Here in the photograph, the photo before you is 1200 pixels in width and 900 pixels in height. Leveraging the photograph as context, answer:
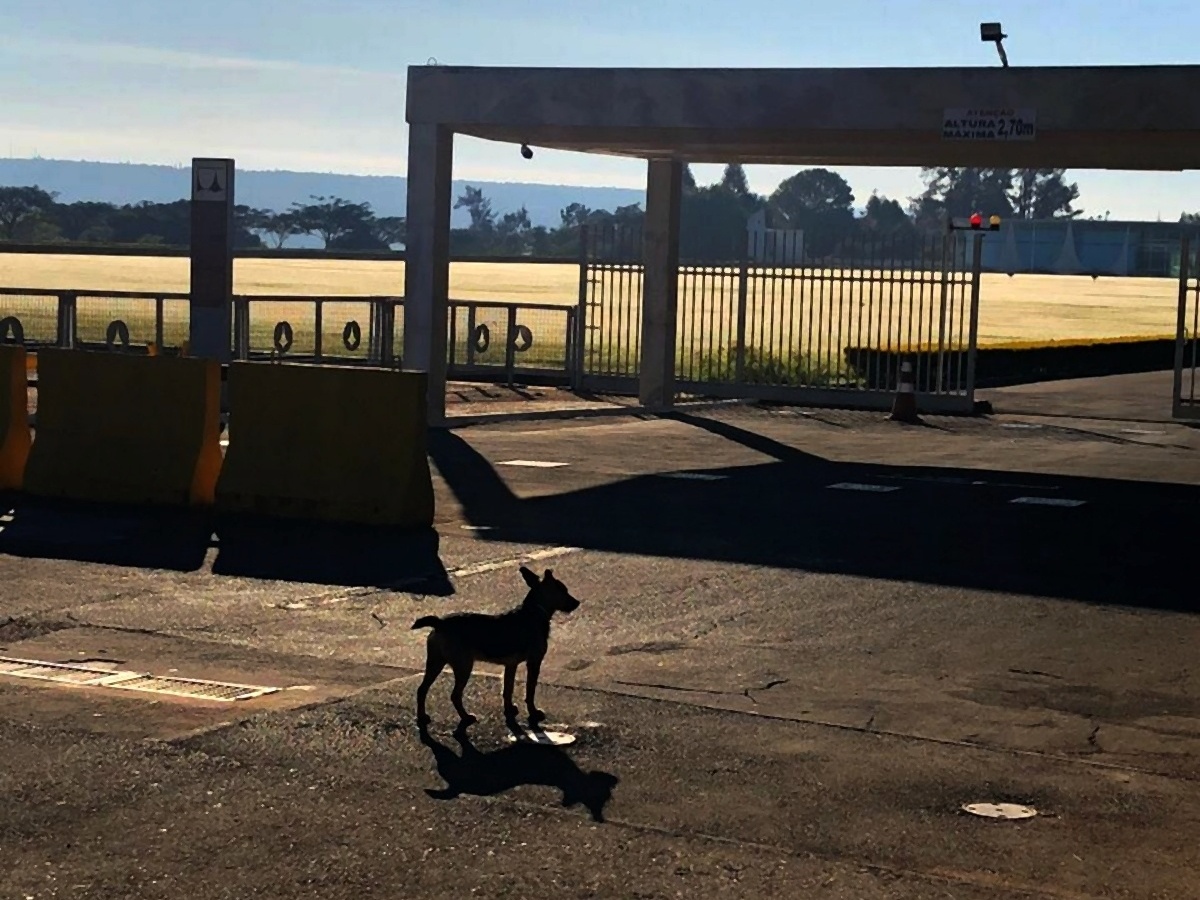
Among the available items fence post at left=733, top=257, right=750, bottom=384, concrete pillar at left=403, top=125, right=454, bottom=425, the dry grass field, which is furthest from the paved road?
the dry grass field

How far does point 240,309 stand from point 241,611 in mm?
17969

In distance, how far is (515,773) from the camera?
25.4 ft

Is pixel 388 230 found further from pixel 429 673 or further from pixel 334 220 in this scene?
pixel 429 673

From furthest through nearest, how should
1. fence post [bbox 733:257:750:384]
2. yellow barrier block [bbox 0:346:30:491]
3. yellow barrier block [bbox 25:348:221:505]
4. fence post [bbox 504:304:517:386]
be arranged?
fence post [bbox 504:304:517:386] < fence post [bbox 733:257:750:384] < yellow barrier block [bbox 0:346:30:491] < yellow barrier block [bbox 25:348:221:505]

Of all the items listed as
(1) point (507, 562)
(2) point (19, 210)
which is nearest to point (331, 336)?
(1) point (507, 562)

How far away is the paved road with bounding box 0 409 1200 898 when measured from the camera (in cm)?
668

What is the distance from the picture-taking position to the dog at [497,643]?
8461mm

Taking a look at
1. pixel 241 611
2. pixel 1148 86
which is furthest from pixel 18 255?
pixel 241 611

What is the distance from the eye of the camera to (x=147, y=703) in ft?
28.9

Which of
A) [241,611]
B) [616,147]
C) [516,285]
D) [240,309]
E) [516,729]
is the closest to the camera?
[516,729]

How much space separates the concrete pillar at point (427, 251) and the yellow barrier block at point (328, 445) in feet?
24.0

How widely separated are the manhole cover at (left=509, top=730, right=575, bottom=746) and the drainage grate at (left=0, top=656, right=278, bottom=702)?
4.36ft

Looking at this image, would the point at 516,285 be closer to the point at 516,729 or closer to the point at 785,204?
the point at 516,729

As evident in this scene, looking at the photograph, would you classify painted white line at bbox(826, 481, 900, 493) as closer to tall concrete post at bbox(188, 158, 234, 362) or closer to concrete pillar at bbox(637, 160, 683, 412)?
tall concrete post at bbox(188, 158, 234, 362)
